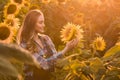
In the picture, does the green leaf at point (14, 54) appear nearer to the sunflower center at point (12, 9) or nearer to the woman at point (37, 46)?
the woman at point (37, 46)

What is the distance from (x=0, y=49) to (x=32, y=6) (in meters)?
4.78

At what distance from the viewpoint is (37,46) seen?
3.68 metres

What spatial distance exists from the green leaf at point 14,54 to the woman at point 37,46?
2877 millimetres

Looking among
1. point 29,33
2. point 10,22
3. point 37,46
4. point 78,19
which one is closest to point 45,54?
point 37,46

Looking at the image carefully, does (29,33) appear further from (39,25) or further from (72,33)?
(72,33)

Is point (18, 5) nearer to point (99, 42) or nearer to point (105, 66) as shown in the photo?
point (99, 42)

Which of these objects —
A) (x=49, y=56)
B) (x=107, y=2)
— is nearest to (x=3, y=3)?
(x=107, y=2)

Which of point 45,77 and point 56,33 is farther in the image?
point 56,33

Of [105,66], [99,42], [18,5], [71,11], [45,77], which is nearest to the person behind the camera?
[105,66]

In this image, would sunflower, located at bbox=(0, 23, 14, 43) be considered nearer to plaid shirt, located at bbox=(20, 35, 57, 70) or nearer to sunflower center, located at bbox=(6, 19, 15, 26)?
plaid shirt, located at bbox=(20, 35, 57, 70)

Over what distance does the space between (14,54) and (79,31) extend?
2.97m

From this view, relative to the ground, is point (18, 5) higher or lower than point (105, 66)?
lower

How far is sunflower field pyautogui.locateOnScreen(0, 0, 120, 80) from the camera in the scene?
2541mm

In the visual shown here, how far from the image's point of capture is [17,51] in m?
0.76
